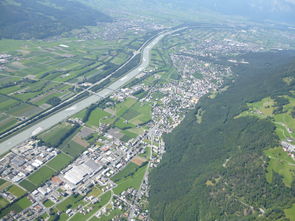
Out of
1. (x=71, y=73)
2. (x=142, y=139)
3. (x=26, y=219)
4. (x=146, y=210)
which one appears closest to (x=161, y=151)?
(x=142, y=139)

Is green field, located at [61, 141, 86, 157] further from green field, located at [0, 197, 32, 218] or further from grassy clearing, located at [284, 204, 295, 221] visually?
grassy clearing, located at [284, 204, 295, 221]

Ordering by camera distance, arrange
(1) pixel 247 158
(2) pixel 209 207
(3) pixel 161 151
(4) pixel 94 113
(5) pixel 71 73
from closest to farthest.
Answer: (2) pixel 209 207 → (1) pixel 247 158 → (3) pixel 161 151 → (4) pixel 94 113 → (5) pixel 71 73

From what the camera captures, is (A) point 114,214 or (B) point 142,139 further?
(B) point 142,139

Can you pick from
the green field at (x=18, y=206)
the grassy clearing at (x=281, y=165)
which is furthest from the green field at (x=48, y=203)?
the grassy clearing at (x=281, y=165)

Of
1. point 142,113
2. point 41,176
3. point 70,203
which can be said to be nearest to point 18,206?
point 41,176

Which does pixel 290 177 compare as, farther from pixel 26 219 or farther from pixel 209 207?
pixel 26 219

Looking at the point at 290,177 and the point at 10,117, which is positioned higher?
the point at 290,177

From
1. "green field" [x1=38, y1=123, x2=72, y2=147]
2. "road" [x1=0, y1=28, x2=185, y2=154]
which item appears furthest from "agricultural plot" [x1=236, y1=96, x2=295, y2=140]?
"green field" [x1=38, y1=123, x2=72, y2=147]
